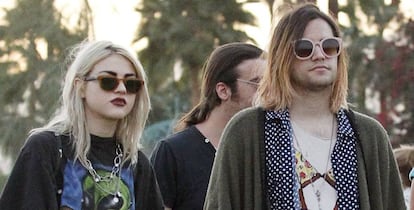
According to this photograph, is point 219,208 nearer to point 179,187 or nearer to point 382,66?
point 179,187

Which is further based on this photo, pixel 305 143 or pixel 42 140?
pixel 42 140

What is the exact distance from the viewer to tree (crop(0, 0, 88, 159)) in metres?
31.0

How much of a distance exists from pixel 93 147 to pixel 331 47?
1.27 m

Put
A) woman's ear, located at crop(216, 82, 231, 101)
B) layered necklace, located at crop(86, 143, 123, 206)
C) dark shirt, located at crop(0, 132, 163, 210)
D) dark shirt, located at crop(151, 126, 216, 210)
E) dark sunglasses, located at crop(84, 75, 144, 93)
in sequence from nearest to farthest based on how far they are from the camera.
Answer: dark shirt, located at crop(0, 132, 163, 210) → layered necklace, located at crop(86, 143, 123, 206) → dark sunglasses, located at crop(84, 75, 144, 93) → dark shirt, located at crop(151, 126, 216, 210) → woman's ear, located at crop(216, 82, 231, 101)

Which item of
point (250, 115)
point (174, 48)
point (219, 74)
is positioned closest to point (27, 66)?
point (174, 48)

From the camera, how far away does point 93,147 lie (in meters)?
4.93

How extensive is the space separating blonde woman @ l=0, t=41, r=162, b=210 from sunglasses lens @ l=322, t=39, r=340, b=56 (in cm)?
108

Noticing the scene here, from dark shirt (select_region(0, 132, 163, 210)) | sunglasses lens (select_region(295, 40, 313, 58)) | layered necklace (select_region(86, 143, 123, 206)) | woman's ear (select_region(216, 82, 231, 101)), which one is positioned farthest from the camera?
woman's ear (select_region(216, 82, 231, 101))

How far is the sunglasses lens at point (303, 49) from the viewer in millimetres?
4301

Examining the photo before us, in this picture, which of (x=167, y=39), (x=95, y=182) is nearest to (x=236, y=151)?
(x=95, y=182)

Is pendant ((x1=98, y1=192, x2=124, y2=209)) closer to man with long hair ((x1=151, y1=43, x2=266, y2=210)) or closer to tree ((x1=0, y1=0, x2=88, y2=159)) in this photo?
man with long hair ((x1=151, y1=43, x2=266, y2=210))

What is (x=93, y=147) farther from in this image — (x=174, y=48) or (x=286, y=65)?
(x=174, y=48)

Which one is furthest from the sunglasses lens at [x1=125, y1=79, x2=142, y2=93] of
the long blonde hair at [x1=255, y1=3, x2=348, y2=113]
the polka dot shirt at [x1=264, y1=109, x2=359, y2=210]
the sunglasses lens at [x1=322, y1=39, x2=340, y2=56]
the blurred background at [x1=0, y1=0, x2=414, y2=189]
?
the blurred background at [x1=0, y1=0, x2=414, y2=189]

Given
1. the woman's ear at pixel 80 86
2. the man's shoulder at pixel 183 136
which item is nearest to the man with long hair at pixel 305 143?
the woman's ear at pixel 80 86
